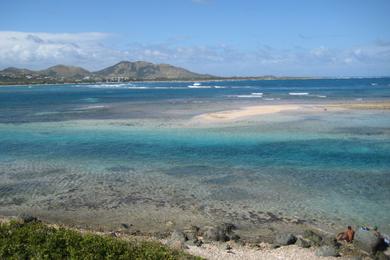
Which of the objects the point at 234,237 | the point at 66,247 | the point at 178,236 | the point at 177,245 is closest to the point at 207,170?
the point at 234,237

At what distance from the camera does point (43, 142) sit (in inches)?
1239

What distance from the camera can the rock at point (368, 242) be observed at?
12703mm

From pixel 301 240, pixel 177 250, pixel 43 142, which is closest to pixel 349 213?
pixel 301 240

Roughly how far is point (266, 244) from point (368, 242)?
2.91 m

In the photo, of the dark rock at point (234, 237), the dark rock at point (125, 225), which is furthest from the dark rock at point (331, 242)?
the dark rock at point (125, 225)

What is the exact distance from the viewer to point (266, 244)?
1341 cm

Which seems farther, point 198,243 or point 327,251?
point 198,243

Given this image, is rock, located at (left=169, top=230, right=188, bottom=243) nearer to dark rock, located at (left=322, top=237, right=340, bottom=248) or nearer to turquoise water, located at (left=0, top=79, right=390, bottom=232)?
turquoise water, located at (left=0, top=79, right=390, bottom=232)

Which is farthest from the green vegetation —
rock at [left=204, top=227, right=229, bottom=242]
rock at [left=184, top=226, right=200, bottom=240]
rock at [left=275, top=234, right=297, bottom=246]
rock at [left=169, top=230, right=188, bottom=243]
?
rock at [left=275, top=234, right=297, bottom=246]

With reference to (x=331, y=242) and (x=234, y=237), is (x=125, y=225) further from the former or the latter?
(x=331, y=242)

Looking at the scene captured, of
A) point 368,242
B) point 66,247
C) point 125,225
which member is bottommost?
point 125,225

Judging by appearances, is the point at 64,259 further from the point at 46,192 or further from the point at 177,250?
the point at 46,192

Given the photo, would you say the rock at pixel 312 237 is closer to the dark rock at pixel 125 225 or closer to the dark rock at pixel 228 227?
the dark rock at pixel 228 227

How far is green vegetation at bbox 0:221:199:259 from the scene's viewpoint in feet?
32.3
